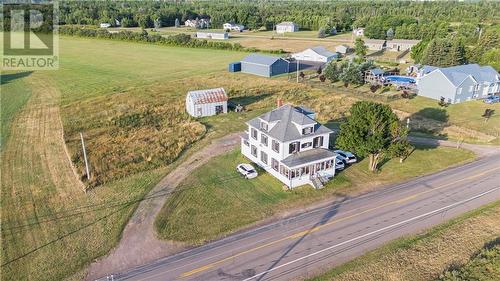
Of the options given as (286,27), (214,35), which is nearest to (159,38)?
(214,35)

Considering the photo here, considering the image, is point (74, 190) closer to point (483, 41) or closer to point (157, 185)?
point (157, 185)

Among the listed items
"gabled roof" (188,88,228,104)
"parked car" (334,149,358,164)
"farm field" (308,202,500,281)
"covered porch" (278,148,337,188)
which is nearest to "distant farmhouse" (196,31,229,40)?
"gabled roof" (188,88,228,104)

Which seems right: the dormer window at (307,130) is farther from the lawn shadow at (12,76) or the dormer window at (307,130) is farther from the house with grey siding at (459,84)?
the lawn shadow at (12,76)

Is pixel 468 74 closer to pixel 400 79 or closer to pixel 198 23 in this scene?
pixel 400 79

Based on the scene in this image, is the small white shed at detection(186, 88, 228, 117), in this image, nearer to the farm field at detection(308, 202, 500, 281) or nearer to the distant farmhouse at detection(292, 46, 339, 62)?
the farm field at detection(308, 202, 500, 281)

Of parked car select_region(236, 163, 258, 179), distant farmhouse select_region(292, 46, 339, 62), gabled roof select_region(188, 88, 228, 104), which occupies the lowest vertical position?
parked car select_region(236, 163, 258, 179)

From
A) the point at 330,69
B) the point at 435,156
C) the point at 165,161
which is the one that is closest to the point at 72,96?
the point at 165,161
